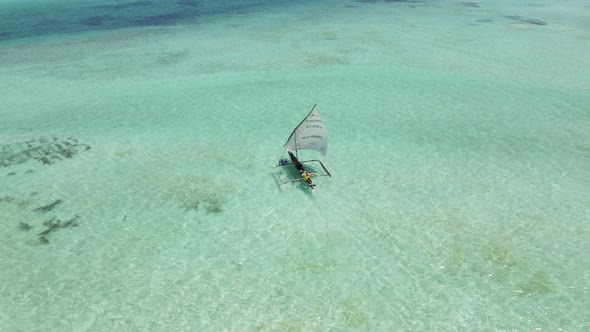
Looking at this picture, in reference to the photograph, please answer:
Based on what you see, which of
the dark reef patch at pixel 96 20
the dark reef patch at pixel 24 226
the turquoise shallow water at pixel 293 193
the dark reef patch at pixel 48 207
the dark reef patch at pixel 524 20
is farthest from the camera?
the dark reef patch at pixel 96 20

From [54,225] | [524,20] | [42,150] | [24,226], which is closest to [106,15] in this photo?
[42,150]

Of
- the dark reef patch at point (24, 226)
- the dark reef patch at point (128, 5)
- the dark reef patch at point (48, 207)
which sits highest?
the dark reef patch at point (128, 5)

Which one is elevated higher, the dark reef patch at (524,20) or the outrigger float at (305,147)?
the dark reef patch at (524,20)

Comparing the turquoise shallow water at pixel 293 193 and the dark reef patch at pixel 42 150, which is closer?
the turquoise shallow water at pixel 293 193

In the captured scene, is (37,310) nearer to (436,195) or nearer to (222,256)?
(222,256)

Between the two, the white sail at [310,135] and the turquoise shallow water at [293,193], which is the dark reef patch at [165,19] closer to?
the turquoise shallow water at [293,193]

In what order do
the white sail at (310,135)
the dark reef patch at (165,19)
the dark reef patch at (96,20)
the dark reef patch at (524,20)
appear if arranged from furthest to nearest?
the dark reef patch at (96,20), the dark reef patch at (165,19), the dark reef patch at (524,20), the white sail at (310,135)

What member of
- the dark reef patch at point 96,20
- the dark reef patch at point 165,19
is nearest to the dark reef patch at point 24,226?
the dark reef patch at point 165,19
